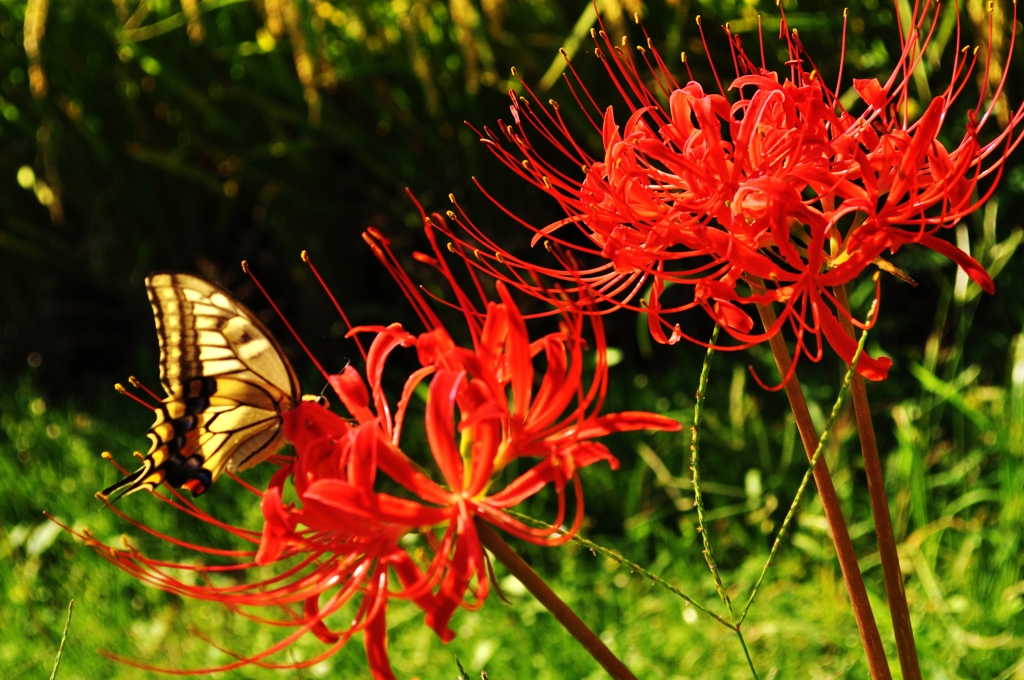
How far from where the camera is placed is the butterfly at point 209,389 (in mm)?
1218

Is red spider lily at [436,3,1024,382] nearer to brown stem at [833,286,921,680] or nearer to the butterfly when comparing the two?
brown stem at [833,286,921,680]

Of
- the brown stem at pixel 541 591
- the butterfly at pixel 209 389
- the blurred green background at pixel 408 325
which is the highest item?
the butterfly at pixel 209 389

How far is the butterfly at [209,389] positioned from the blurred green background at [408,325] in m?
1.14

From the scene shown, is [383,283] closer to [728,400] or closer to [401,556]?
[728,400]

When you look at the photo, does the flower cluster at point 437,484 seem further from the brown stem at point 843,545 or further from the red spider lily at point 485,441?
the brown stem at point 843,545

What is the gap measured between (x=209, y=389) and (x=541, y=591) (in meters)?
0.65

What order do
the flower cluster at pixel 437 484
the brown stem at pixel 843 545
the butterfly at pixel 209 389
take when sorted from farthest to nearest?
the butterfly at pixel 209 389
the brown stem at pixel 843 545
the flower cluster at pixel 437 484

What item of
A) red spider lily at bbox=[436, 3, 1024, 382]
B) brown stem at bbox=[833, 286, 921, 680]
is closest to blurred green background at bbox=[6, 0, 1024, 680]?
brown stem at bbox=[833, 286, 921, 680]

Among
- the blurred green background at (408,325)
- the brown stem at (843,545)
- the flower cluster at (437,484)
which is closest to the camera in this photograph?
the flower cluster at (437,484)

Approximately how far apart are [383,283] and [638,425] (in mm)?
3094

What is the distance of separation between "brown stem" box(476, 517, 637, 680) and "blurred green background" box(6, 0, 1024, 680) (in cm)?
124

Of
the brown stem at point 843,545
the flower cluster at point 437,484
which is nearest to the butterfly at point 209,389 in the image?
the flower cluster at point 437,484

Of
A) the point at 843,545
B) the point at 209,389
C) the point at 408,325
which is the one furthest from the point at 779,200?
the point at 408,325

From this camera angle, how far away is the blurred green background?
2.36 metres
